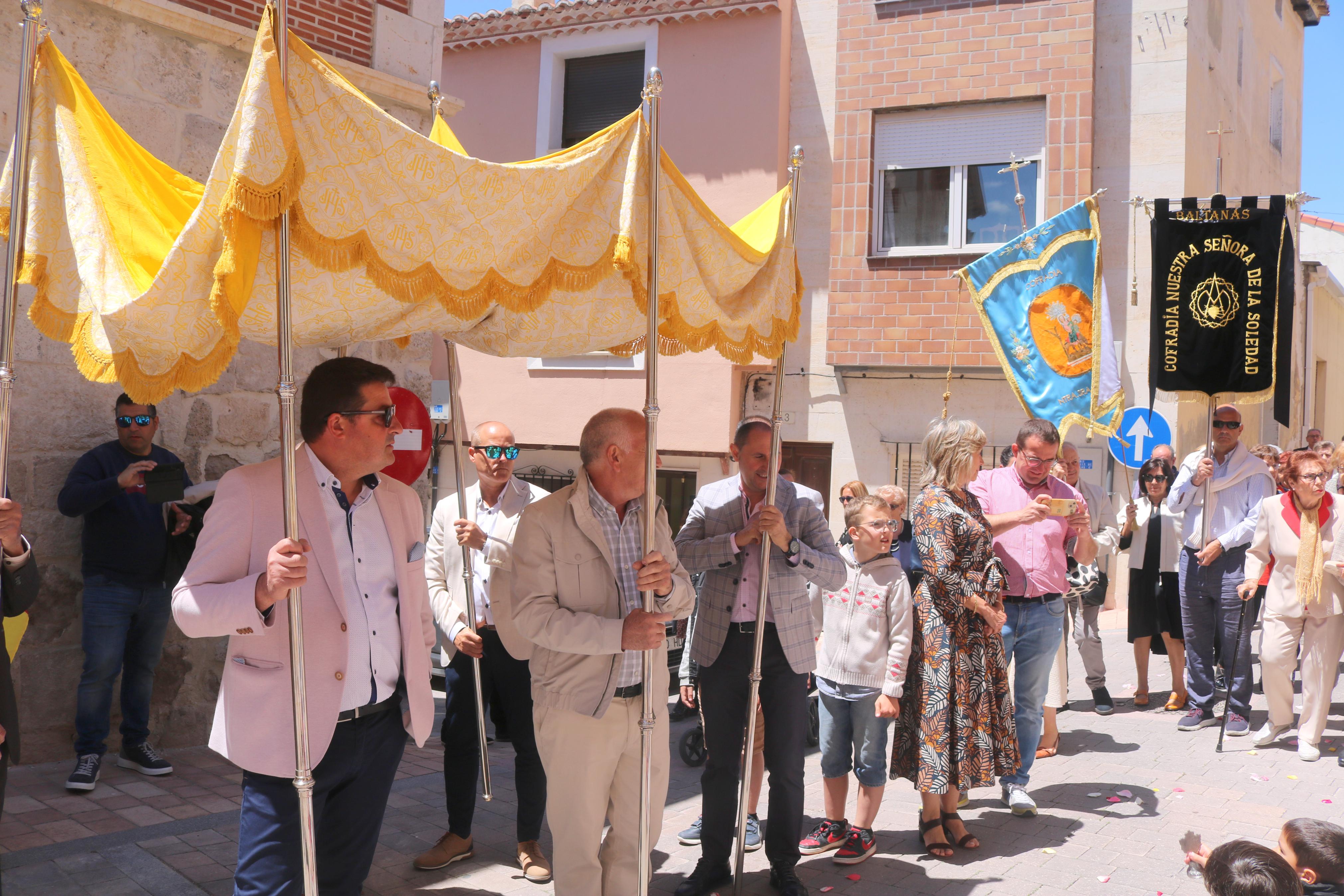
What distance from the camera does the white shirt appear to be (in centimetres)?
337

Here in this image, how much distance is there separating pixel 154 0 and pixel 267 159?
4.58m

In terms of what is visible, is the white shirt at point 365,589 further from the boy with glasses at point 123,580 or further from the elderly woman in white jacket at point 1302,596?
the elderly woman in white jacket at point 1302,596

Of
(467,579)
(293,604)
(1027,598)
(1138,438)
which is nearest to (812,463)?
(1138,438)

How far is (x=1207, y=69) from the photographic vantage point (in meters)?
14.4

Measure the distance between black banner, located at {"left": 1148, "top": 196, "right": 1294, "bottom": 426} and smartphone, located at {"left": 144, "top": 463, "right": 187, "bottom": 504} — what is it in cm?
659

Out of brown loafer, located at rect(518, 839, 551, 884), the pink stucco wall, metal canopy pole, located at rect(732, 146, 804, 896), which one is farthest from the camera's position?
the pink stucco wall

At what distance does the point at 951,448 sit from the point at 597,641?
242 cm

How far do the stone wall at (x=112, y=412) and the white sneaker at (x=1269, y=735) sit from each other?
22.2 feet

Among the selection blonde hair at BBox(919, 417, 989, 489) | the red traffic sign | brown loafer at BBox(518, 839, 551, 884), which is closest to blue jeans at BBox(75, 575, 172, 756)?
the red traffic sign

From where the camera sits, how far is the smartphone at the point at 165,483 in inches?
223

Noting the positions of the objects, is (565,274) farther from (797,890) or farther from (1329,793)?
(1329,793)

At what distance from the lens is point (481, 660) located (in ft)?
17.2

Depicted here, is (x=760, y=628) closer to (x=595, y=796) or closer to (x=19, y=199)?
(x=595, y=796)

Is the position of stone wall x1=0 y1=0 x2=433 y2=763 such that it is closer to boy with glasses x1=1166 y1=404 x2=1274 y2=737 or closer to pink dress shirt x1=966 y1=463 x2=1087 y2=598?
pink dress shirt x1=966 y1=463 x2=1087 y2=598
